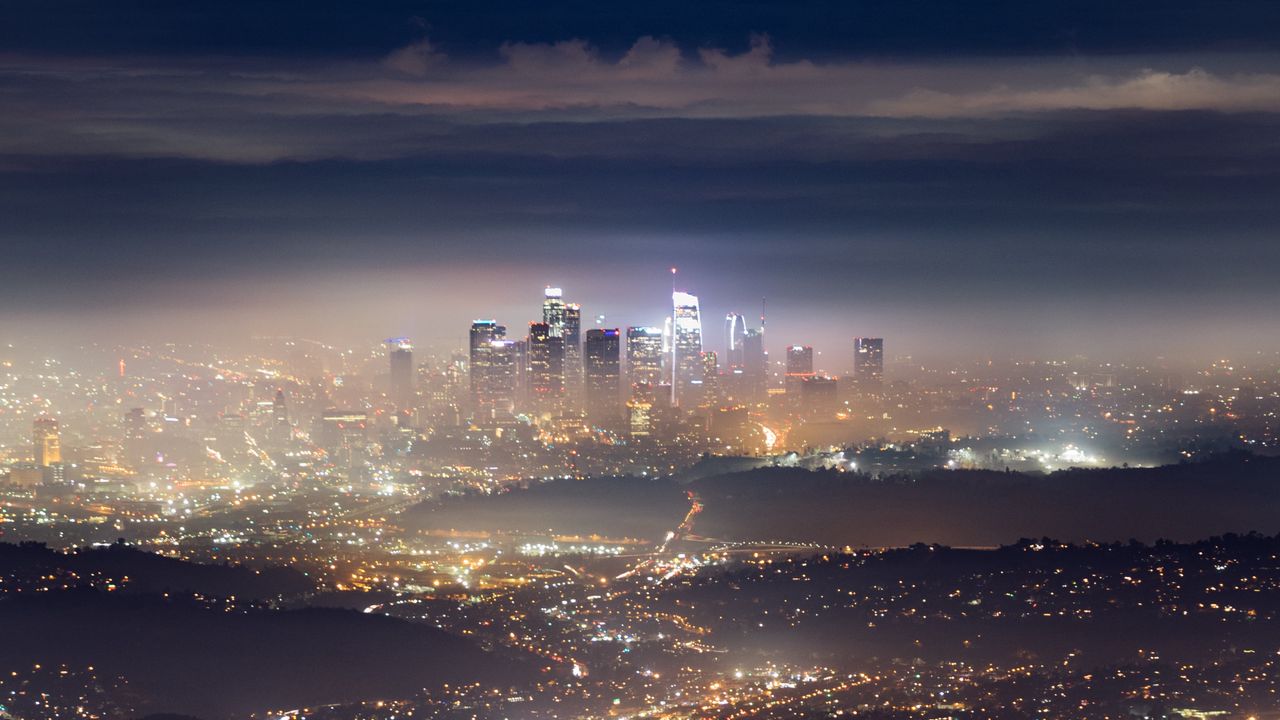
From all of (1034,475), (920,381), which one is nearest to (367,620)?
(1034,475)

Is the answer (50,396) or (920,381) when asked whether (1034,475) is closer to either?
(920,381)

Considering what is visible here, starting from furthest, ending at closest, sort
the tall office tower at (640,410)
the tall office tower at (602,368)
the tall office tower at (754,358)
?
1. the tall office tower at (754,358)
2. the tall office tower at (602,368)
3. the tall office tower at (640,410)

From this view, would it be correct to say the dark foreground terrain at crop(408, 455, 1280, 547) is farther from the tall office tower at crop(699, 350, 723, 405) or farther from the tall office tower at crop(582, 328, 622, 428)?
the tall office tower at crop(699, 350, 723, 405)

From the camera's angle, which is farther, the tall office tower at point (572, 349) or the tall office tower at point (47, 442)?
the tall office tower at point (572, 349)

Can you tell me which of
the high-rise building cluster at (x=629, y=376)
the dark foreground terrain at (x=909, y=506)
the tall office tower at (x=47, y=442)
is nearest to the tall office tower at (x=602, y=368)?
the high-rise building cluster at (x=629, y=376)

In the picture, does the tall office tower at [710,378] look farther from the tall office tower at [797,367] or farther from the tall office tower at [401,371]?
the tall office tower at [401,371]

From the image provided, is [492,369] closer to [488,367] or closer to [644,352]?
[488,367]

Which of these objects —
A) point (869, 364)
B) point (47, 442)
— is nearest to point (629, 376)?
point (869, 364)
